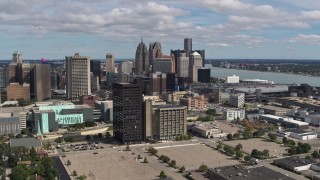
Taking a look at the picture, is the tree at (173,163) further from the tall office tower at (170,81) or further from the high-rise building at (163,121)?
the tall office tower at (170,81)

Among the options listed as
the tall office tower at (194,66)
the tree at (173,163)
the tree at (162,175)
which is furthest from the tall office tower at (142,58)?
the tree at (162,175)

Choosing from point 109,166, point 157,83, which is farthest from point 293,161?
point 157,83

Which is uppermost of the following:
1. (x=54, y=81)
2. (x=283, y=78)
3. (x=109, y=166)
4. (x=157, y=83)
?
(x=157, y=83)

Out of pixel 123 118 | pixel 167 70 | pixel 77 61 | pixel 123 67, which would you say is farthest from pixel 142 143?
pixel 123 67

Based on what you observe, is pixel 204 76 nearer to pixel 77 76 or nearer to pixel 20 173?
pixel 77 76

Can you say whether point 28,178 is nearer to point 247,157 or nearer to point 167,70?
point 247,157
